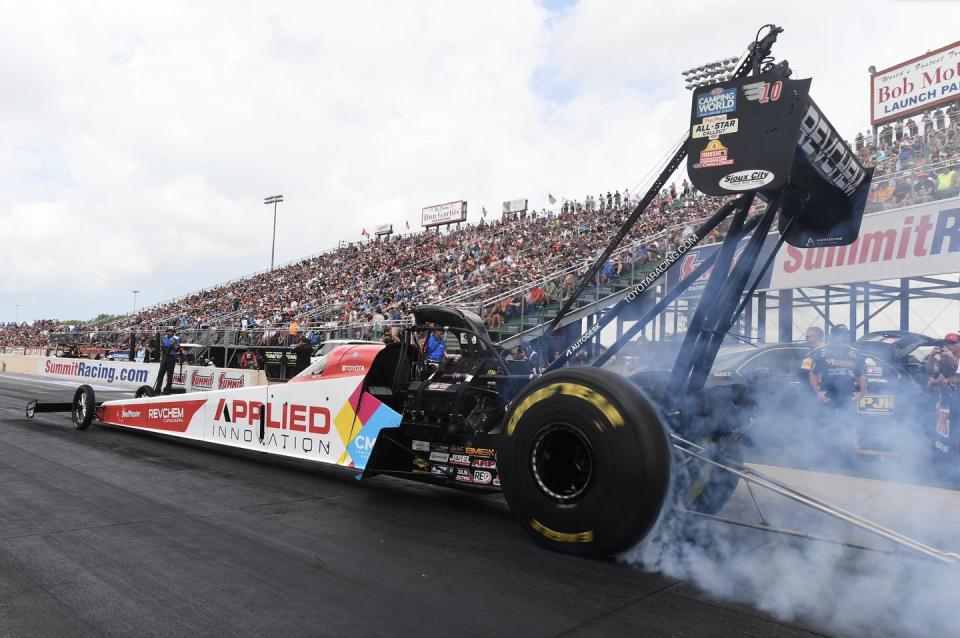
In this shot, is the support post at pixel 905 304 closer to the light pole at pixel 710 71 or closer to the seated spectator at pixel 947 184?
the seated spectator at pixel 947 184

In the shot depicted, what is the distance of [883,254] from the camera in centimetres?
1131

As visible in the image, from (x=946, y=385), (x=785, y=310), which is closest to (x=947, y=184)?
(x=785, y=310)

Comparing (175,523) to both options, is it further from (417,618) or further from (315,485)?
(417,618)

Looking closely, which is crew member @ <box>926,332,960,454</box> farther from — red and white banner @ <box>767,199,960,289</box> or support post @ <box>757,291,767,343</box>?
support post @ <box>757,291,767,343</box>

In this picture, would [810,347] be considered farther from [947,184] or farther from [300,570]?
[947,184]

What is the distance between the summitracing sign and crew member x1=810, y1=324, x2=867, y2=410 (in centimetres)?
390

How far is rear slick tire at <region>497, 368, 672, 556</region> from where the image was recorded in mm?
3436

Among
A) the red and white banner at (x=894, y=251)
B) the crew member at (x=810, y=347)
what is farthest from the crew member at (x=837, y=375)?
the red and white banner at (x=894, y=251)

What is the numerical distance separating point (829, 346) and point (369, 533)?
193 inches

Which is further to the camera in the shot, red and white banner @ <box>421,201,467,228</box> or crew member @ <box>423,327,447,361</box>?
red and white banner @ <box>421,201,467,228</box>

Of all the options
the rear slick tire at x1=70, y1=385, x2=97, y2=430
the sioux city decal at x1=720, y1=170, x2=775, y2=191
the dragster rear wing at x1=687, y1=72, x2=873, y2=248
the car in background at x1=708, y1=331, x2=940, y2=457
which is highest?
the dragster rear wing at x1=687, y1=72, x2=873, y2=248

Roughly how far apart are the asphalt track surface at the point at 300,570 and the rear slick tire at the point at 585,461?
0.27m

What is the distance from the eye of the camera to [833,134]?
3.91m

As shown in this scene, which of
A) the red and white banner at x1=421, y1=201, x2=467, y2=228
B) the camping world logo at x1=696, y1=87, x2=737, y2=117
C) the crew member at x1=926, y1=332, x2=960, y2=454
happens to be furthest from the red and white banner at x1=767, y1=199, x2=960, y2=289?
the red and white banner at x1=421, y1=201, x2=467, y2=228
